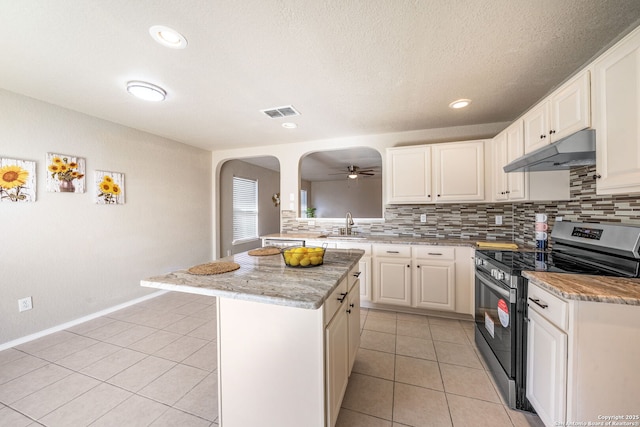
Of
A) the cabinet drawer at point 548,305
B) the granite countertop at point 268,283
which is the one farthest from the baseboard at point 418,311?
the granite countertop at point 268,283

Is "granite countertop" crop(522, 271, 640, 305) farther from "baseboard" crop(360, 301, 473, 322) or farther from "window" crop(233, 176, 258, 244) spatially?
"window" crop(233, 176, 258, 244)

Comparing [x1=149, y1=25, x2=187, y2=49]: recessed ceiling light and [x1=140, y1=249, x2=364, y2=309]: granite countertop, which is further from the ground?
[x1=149, y1=25, x2=187, y2=49]: recessed ceiling light

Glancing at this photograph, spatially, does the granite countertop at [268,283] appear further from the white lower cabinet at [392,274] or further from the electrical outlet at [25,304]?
the electrical outlet at [25,304]

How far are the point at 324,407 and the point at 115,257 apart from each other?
320 cm

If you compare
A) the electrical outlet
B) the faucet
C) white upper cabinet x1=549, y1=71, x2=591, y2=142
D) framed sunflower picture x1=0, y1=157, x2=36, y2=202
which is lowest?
the electrical outlet

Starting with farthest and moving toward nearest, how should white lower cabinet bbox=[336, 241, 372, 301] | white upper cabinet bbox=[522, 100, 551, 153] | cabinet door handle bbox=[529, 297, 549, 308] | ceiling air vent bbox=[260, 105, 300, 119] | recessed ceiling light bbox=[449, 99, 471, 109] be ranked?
white lower cabinet bbox=[336, 241, 372, 301]
ceiling air vent bbox=[260, 105, 300, 119]
recessed ceiling light bbox=[449, 99, 471, 109]
white upper cabinet bbox=[522, 100, 551, 153]
cabinet door handle bbox=[529, 297, 549, 308]

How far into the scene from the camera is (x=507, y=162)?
2.33 meters

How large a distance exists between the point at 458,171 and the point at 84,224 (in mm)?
4396

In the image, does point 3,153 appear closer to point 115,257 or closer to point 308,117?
point 115,257

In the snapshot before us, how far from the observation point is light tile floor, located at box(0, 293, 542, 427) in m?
1.42

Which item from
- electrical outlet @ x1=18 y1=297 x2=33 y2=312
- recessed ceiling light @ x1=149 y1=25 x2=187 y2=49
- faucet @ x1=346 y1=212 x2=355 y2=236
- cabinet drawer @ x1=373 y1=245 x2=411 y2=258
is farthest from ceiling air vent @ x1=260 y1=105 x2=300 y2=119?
electrical outlet @ x1=18 y1=297 x2=33 y2=312

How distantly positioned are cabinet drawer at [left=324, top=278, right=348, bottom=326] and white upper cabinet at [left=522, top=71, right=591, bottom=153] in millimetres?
1766

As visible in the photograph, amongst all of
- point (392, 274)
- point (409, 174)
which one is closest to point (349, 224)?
point (392, 274)

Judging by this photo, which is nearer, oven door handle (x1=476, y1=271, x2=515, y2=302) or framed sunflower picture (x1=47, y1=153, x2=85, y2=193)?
oven door handle (x1=476, y1=271, x2=515, y2=302)
